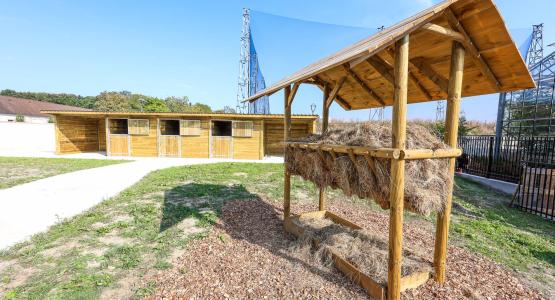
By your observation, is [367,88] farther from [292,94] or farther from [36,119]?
[36,119]

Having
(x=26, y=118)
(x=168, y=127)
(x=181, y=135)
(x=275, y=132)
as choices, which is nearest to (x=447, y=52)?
(x=181, y=135)

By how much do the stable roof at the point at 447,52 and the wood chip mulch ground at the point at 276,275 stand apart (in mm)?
2264

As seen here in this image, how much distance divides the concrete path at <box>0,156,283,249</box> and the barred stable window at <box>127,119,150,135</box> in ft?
17.6

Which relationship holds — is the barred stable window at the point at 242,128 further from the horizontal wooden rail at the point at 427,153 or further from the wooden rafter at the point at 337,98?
the horizontal wooden rail at the point at 427,153

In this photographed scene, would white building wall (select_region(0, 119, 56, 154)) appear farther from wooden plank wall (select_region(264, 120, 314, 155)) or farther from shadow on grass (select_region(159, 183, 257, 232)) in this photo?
shadow on grass (select_region(159, 183, 257, 232))

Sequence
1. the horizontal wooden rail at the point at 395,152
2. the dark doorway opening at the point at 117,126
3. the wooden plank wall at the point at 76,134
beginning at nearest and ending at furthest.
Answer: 1. the horizontal wooden rail at the point at 395,152
2. the dark doorway opening at the point at 117,126
3. the wooden plank wall at the point at 76,134

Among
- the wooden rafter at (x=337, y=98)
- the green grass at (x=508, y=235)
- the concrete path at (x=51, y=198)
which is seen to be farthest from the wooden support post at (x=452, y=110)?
the concrete path at (x=51, y=198)

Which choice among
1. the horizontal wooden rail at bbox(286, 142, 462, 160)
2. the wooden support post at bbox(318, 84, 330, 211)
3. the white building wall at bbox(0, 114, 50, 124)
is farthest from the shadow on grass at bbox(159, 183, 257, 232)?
the white building wall at bbox(0, 114, 50, 124)

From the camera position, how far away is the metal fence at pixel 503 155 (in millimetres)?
8977

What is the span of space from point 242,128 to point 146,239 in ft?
33.9

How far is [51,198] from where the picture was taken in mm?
5945

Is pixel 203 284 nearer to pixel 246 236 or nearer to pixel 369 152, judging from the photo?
pixel 246 236

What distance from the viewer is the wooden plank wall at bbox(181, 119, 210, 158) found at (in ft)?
46.7

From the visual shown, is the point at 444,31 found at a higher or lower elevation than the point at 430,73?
higher
